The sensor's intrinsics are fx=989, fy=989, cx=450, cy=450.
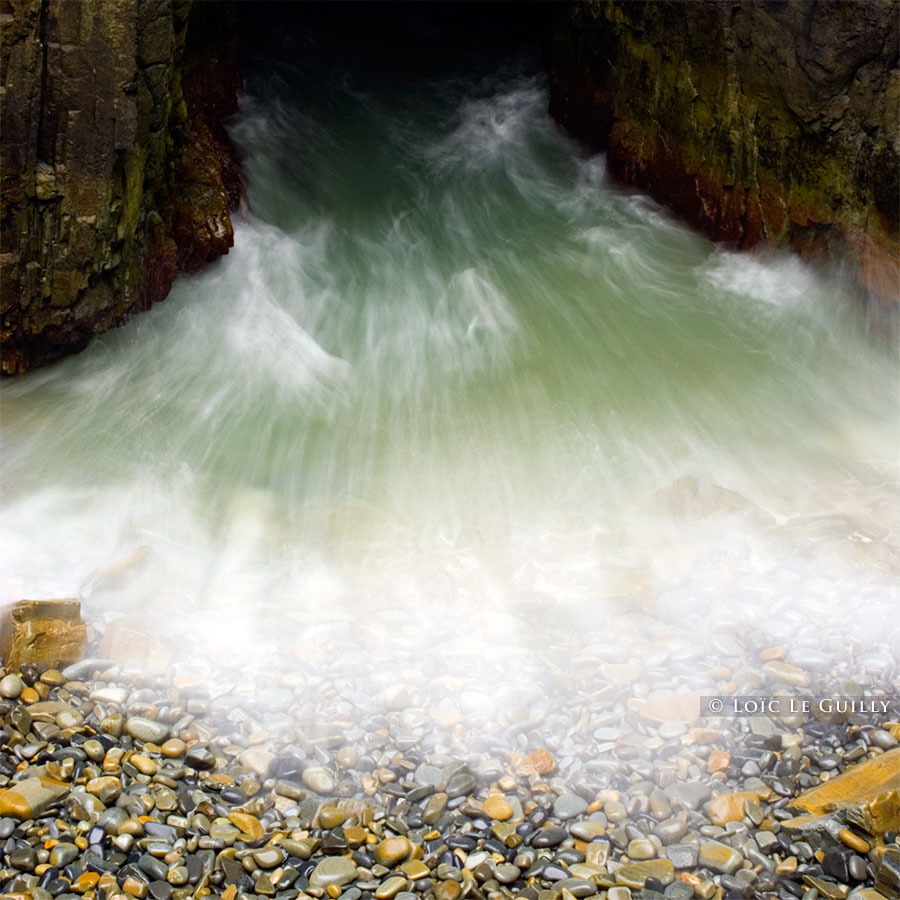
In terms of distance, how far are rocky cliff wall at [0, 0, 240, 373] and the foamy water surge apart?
0.47 meters

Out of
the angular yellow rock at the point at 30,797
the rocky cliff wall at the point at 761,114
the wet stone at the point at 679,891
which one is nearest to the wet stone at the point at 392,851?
the wet stone at the point at 679,891

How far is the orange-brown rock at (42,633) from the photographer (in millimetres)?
Answer: 5906

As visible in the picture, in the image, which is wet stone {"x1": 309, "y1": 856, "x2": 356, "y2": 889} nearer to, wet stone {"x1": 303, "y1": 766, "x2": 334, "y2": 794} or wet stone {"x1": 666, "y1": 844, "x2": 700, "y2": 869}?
wet stone {"x1": 303, "y1": 766, "x2": 334, "y2": 794}

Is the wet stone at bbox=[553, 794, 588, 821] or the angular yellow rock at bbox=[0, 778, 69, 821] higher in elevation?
the wet stone at bbox=[553, 794, 588, 821]

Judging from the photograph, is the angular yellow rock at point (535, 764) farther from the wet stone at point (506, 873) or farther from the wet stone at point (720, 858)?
the wet stone at point (720, 858)

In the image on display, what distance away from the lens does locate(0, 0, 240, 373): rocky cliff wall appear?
7.37 m

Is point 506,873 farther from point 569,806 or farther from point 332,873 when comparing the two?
point 332,873

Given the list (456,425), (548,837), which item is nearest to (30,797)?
(548,837)

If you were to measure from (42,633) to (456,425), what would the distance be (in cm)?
376

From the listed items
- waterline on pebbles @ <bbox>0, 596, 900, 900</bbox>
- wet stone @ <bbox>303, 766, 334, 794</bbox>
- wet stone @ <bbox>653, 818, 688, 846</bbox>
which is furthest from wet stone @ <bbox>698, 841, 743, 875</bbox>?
wet stone @ <bbox>303, 766, 334, 794</bbox>

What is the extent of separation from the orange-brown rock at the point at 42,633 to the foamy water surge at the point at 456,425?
0.37 m

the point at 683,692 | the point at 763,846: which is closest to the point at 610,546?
the point at 683,692

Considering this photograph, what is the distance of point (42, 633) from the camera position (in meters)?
5.96

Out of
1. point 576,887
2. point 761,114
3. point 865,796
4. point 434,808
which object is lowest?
point 434,808
